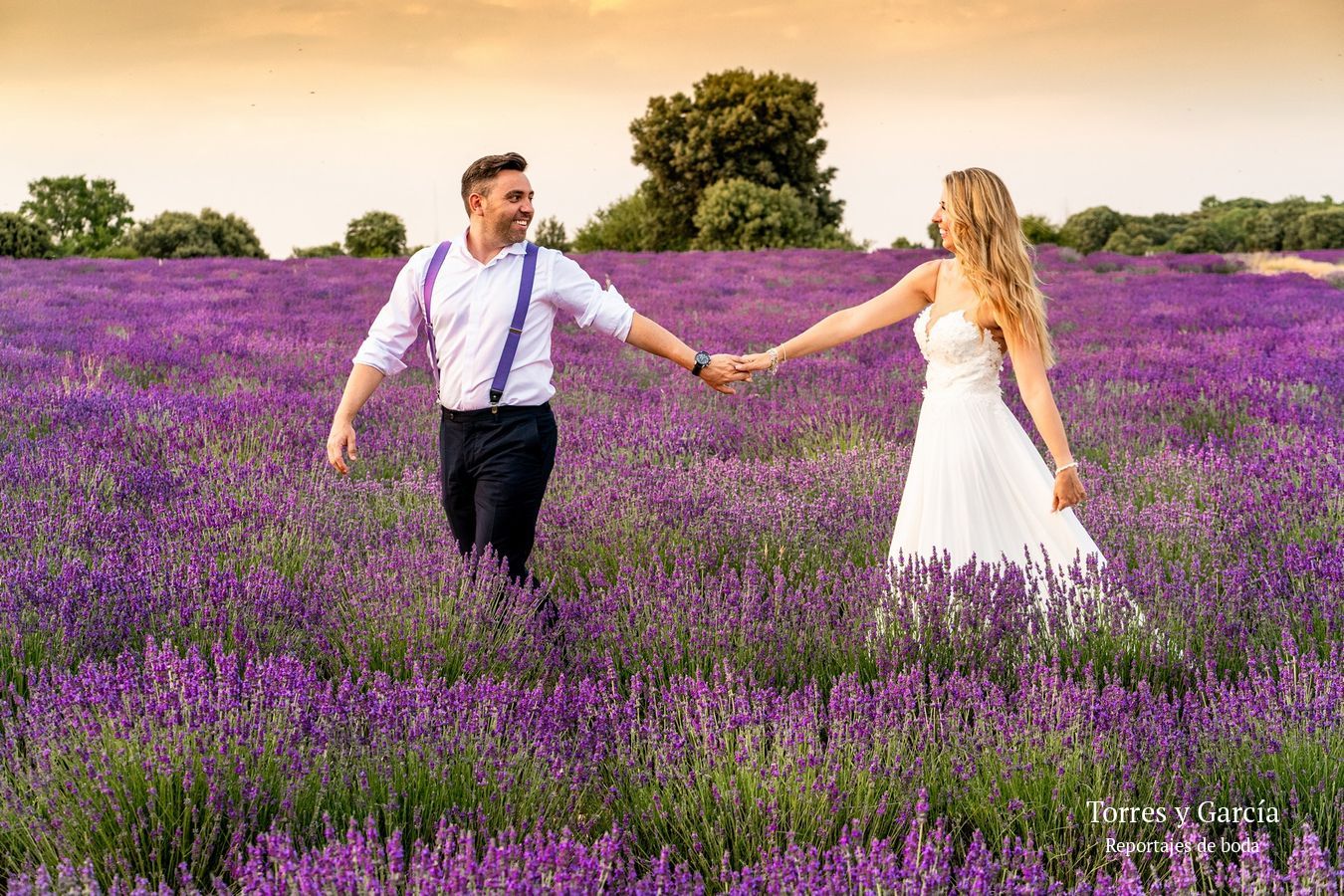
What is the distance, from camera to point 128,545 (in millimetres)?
3508

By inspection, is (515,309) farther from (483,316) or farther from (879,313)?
(879,313)

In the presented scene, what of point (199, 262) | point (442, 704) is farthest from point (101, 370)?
point (199, 262)

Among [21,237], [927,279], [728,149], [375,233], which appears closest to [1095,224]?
[728,149]

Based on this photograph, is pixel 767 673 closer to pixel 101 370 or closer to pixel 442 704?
pixel 442 704

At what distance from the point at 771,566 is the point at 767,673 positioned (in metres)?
0.95

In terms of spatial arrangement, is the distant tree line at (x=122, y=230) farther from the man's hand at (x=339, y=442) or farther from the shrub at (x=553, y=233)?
the man's hand at (x=339, y=442)

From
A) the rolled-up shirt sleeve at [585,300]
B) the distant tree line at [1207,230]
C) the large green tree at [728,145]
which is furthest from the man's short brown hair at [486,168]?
the large green tree at [728,145]

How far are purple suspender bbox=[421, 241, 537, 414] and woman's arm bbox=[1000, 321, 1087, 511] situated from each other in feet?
4.92

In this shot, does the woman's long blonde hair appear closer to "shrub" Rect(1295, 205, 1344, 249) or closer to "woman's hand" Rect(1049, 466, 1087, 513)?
"woman's hand" Rect(1049, 466, 1087, 513)

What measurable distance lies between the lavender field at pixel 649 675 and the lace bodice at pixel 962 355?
2.20 ft

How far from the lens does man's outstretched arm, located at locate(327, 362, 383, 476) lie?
335 centimetres

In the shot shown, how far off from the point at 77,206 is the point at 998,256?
63998mm

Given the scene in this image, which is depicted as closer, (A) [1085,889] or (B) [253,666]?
(A) [1085,889]

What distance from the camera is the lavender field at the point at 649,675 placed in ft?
6.42
